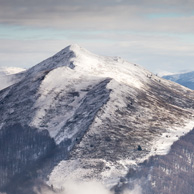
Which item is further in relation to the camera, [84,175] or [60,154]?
[60,154]

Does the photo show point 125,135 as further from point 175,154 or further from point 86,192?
point 86,192

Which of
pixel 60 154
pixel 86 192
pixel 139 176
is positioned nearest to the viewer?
pixel 86 192

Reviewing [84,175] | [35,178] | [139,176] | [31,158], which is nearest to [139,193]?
[139,176]

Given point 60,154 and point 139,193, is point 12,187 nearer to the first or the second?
point 60,154

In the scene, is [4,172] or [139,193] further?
[4,172]

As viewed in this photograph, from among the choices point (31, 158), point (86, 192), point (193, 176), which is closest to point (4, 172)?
point (31, 158)

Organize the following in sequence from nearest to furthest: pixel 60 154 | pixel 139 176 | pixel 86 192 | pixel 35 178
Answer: pixel 86 192
pixel 139 176
pixel 35 178
pixel 60 154

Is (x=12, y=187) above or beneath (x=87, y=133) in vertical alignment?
beneath

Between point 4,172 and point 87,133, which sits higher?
point 87,133

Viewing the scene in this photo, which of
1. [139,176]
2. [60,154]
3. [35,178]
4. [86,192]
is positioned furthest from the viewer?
[60,154]
